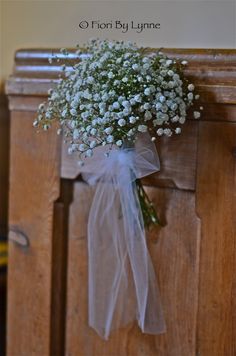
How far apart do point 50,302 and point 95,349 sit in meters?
0.11

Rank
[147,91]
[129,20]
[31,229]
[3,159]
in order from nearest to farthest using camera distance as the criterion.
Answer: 1. [147,91]
2. [129,20]
3. [31,229]
4. [3,159]

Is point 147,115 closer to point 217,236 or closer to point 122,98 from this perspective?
point 122,98

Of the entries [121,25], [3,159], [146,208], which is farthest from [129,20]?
[3,159]

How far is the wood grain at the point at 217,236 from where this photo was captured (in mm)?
783

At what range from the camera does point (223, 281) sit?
0.80 m

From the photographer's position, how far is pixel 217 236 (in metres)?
0.80

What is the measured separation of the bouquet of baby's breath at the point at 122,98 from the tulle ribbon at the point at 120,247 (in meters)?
0.05

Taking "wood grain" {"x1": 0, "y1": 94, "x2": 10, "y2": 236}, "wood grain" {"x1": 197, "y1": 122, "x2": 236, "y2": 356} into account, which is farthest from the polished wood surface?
"wood grain" {"x1": 0, "y1": 94, "x2": 10, "y2": 236}

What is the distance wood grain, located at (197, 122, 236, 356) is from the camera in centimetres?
78

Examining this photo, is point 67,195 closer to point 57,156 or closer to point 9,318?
point 57,156

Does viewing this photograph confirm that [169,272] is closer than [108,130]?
No

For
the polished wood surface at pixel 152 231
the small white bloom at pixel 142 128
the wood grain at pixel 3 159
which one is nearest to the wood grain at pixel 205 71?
the polished wood surface at pixel 152 231

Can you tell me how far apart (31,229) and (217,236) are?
35 cm

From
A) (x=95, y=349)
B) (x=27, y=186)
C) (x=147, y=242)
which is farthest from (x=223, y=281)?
(x=27, y=186)
